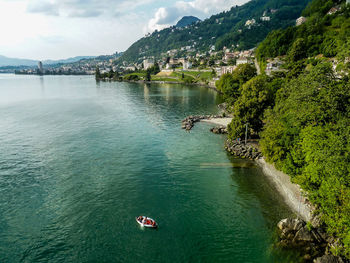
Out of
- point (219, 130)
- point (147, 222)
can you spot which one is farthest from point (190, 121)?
point (147, 222)

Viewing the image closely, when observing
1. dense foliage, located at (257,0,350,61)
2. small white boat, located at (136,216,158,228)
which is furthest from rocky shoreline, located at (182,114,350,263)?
dense foliage, located at (257,0,350,61)

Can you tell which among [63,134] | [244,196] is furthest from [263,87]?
[63,134]

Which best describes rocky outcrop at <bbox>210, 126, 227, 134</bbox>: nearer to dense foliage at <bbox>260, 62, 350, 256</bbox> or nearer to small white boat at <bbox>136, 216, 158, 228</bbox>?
dense foliage at <bbox>260, 62, 350, 256</bbox>

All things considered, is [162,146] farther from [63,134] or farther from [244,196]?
[63,134]

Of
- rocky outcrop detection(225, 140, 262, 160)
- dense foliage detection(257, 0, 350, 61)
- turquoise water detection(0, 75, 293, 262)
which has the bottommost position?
turquoise water detection(0, 75, 293, 262)

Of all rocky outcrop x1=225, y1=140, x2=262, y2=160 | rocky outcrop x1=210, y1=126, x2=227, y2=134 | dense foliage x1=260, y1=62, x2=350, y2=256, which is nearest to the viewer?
dense foliage x1=260, y1=62, x2=350, y2=256

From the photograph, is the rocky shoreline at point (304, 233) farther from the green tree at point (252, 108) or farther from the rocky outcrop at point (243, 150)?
the green tree at point (252, 108)
